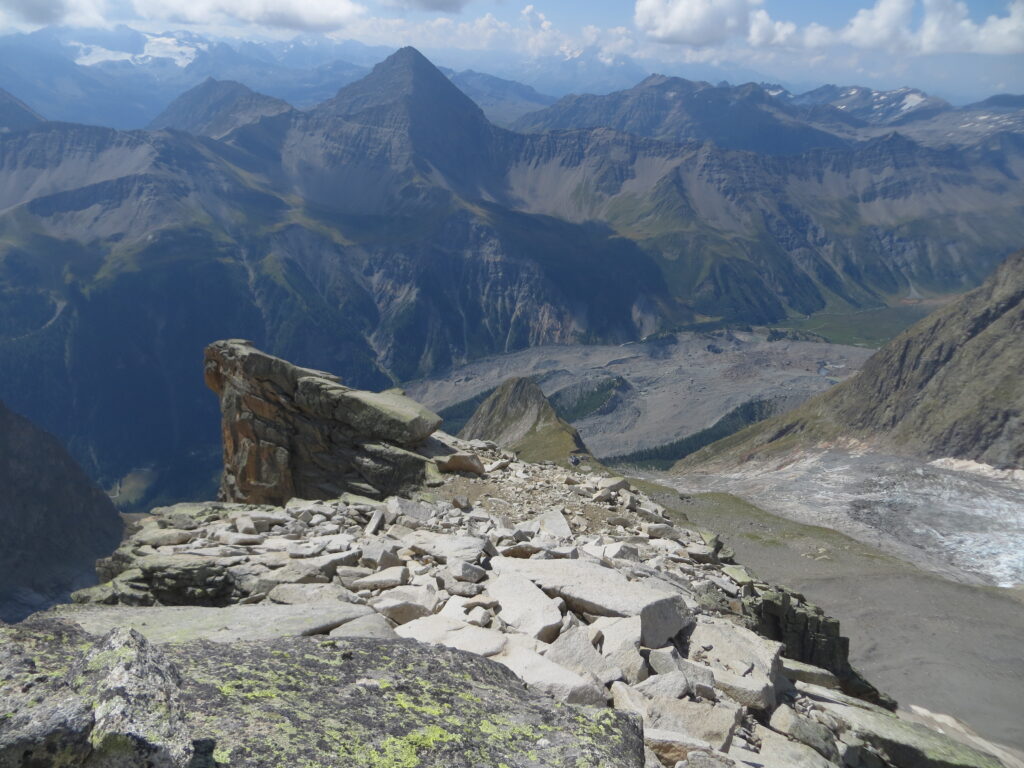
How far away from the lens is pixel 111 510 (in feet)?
500

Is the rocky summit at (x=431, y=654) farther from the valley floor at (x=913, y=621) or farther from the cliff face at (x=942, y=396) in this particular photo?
the cliff face at (x=942, y=396)

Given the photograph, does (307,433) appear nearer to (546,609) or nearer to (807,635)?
(807,635)

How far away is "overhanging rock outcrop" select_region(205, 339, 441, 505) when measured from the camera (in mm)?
39094

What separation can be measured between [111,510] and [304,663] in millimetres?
166927

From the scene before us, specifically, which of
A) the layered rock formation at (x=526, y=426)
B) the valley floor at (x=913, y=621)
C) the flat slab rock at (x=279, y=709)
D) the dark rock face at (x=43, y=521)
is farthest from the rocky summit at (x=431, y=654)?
the dark rock face at (x=43, y=521)

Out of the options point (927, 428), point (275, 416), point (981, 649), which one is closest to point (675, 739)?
point (275, 416)

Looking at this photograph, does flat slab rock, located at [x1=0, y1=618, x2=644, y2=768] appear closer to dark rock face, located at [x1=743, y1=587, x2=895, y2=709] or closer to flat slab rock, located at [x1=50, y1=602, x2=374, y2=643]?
flat slab rock, located at [x1=50, y1=602, x2=374, y2=643]

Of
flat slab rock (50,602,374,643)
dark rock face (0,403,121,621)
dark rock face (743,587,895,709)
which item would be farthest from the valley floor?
dark rock face (0,403,121,621)

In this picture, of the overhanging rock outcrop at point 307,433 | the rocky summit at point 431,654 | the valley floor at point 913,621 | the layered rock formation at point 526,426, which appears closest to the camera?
the rocky summit at point 431,654

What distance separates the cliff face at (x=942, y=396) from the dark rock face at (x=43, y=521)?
142m

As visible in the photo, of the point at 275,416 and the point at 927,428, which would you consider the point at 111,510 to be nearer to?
the point at 275,416

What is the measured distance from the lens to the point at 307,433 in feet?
145

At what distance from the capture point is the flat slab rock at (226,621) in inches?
469

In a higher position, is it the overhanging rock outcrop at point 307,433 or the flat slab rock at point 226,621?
the flat slab rock at point 226,621
